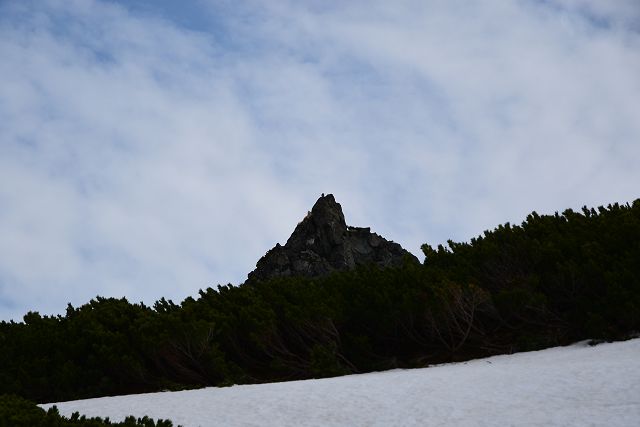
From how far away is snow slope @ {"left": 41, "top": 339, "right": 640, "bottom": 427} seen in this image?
823 centimetres

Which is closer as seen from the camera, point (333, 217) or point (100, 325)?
point (100, 325)

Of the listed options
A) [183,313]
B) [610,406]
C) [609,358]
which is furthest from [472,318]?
[610,406]

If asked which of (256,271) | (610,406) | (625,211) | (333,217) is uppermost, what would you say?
(333,217)

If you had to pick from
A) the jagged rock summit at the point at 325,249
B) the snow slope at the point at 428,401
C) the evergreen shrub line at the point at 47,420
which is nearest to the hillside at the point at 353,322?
the snow slope at the point at 428,401

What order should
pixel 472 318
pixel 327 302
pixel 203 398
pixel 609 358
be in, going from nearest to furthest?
pixel 203 398 < pixel 609 358 < pixel 472 318 < pixel 327 302

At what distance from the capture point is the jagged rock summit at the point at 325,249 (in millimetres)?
31359

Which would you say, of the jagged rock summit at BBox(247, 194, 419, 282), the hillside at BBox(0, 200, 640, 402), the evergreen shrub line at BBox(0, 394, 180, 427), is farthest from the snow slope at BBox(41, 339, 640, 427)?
the jagged rock summit at BBox(247, 194, 419, 282)

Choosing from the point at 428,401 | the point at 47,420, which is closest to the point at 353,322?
the point at 428,401

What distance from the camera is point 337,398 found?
32.1ft

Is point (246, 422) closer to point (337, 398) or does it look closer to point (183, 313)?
point (337, 398)

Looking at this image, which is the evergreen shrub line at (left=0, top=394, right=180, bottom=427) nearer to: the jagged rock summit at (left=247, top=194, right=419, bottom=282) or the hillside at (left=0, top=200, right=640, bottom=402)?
the hillside at (left=0, top=200, right=640, bottom=402)

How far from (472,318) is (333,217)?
1865 cm

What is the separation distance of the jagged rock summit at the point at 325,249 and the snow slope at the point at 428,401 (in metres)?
19.5

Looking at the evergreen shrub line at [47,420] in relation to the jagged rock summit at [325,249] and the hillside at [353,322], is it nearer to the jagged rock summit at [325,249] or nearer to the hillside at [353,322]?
the hillside at [353,322]
